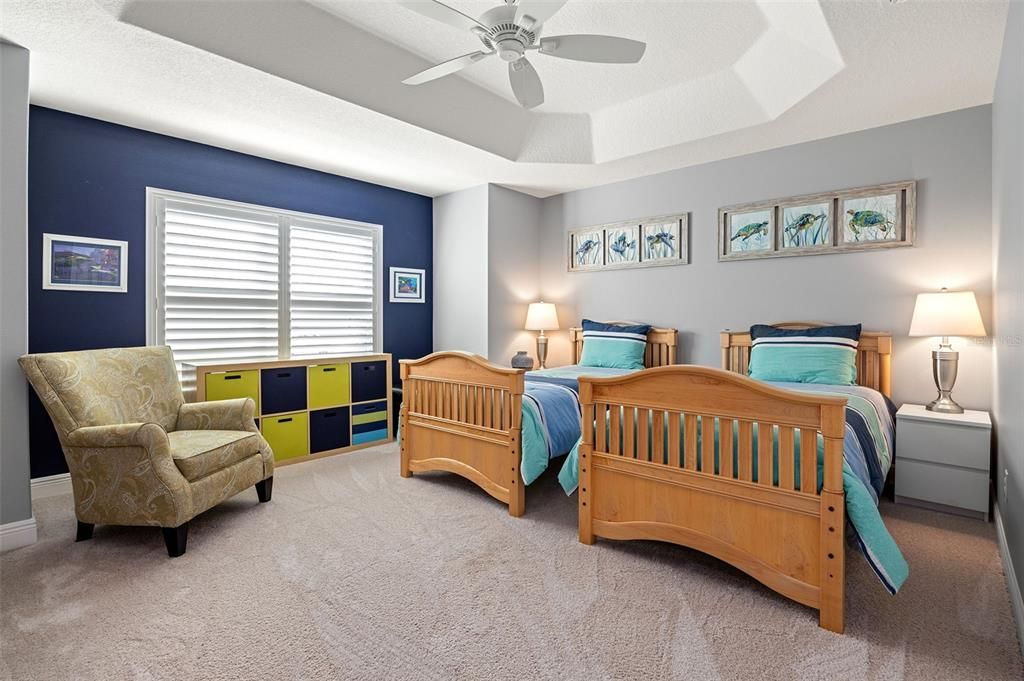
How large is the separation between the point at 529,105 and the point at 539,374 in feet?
6.54

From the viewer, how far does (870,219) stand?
357 centimetres

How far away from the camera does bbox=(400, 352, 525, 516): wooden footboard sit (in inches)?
112

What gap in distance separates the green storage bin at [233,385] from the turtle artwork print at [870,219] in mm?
4556

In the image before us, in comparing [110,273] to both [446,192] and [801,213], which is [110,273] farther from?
[801,213]

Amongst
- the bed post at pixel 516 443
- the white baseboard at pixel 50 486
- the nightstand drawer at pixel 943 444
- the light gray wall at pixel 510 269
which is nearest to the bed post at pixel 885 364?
the nightstand drawer at pixel 943 444

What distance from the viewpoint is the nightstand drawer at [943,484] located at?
2750 mm

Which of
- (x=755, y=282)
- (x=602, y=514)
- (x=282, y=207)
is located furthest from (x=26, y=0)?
(x=755, y=282)

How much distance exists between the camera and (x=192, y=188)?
3.80 meters

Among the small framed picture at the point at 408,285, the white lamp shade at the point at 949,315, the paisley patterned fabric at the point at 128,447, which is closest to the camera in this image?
the paisley patterned fabric at the point at 128,447

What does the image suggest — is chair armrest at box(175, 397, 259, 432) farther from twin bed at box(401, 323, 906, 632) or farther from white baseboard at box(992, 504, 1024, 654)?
white baseboard at box(992, 504, 1024, 654)

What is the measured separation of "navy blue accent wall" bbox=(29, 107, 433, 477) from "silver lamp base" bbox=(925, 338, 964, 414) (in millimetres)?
4569

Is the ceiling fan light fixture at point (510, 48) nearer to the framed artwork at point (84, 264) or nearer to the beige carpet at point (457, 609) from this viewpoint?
the beige carpet at point (457, 609)

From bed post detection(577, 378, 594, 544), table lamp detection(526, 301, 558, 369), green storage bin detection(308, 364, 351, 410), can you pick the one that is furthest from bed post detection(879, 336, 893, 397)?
green storage bin detection(308, 364, 351, 410)

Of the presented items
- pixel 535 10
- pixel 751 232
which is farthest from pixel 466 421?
pixel 751 232
